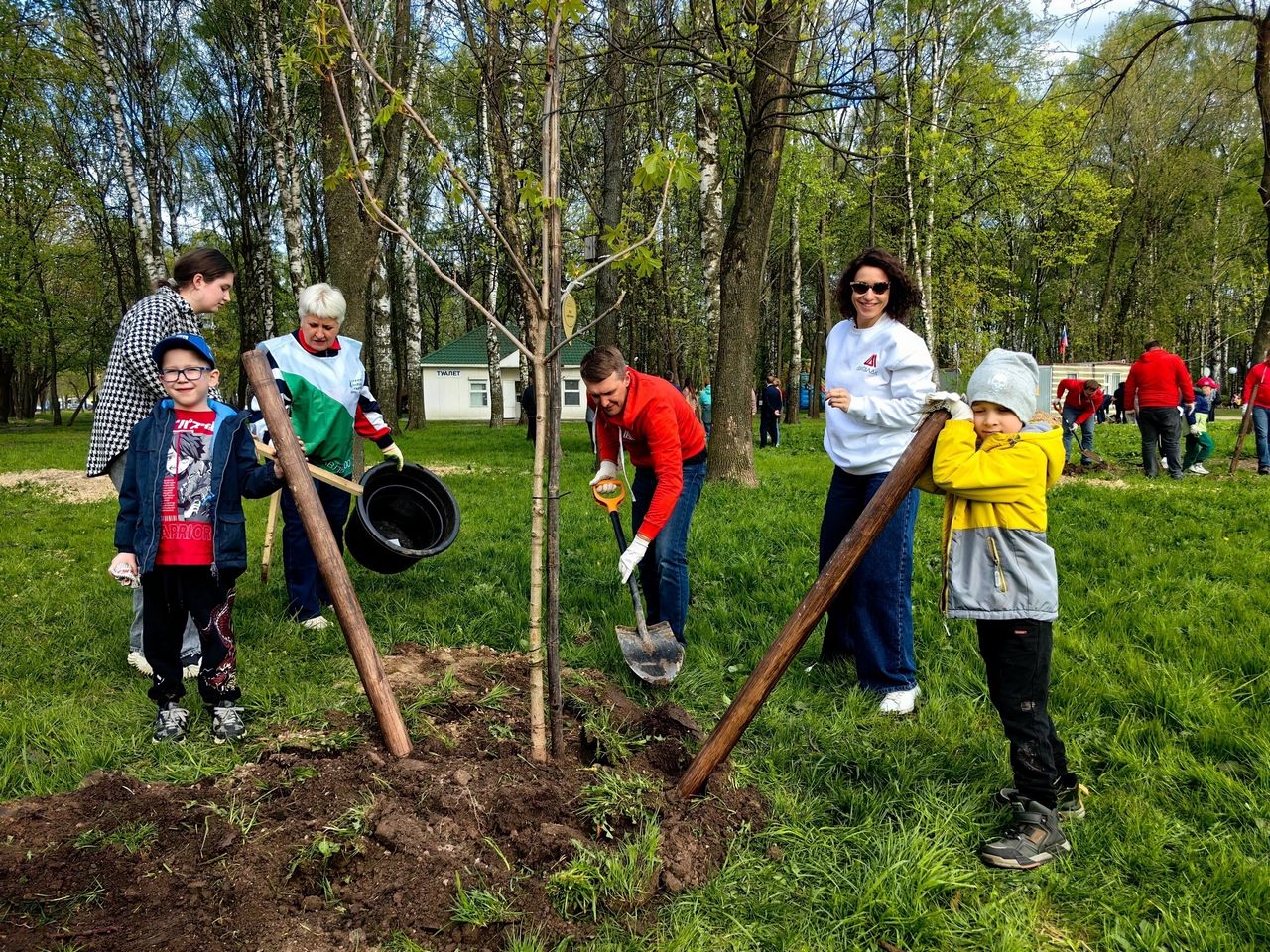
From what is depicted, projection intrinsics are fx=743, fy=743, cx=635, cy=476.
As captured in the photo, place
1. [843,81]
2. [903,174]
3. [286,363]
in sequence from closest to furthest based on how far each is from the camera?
[286,363]
[843,81]
[903,174]

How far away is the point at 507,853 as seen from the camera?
7.09ft

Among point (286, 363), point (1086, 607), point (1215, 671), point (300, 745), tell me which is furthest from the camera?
point (1086, 607)

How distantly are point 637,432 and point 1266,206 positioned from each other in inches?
386

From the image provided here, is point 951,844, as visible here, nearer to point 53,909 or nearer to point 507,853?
point 507,853

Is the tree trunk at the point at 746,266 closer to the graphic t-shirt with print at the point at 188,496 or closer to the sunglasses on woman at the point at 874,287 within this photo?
the sunglasses on woman at the point at 874,287

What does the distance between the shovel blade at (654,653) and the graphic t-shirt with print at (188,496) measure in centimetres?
189

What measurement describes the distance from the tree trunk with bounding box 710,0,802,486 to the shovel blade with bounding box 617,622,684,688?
4804 mm

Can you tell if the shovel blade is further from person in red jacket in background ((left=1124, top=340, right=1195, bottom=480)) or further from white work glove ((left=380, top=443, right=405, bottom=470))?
person in red jacket in background ((left=1124, top=340, right=1195, bottom=480))

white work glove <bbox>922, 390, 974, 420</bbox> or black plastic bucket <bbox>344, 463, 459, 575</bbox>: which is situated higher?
white work glove <bbox>922, 390, 974, 420</bbox>

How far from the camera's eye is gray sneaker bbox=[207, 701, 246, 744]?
9.51ft

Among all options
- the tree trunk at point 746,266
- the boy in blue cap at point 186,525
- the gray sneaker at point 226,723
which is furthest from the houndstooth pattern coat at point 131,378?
the tree trunk at point 746,266

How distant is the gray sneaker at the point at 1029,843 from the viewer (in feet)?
7.50

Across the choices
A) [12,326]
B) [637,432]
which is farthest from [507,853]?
[12,326]

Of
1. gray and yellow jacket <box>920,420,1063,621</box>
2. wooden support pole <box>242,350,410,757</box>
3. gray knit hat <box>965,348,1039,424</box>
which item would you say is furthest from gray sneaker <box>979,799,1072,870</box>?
wooden support pole <box>242,350,410,757</box>
